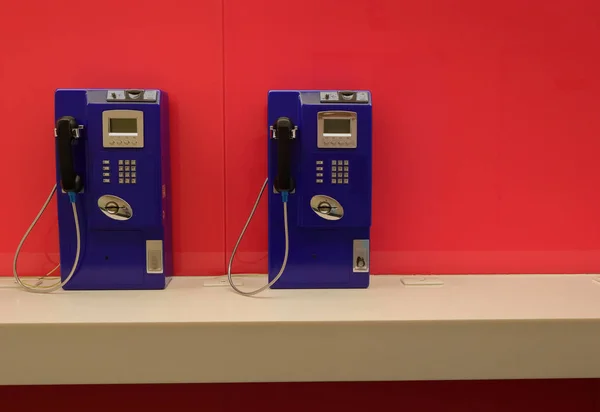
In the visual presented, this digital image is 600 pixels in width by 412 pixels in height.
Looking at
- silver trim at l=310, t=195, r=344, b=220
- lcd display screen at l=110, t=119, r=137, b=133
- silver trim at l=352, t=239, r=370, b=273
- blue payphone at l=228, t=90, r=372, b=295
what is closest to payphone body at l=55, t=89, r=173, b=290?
lcd display screen at l=110, t=119, r=137, b=133

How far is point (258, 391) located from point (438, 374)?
0.61 metres

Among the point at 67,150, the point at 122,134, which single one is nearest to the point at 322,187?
the point at 122,134

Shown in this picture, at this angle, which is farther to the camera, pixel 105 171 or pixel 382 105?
pixel 382 105

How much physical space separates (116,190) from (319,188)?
1.65 feet

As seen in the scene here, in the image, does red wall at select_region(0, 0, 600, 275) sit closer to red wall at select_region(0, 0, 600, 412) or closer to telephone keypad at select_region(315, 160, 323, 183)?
red wall at select_region(0, 0, 600, 412)

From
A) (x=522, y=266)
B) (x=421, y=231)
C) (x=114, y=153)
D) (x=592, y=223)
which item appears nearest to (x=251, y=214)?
(x=114, y=153)

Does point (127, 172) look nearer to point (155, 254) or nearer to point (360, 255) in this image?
point (155, 254)

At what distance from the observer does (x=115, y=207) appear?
4.32ft

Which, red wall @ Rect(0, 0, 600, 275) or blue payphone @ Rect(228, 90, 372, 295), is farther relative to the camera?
red wall @ Rect(0, 0, 600, 275)

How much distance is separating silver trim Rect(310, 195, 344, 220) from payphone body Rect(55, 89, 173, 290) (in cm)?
39

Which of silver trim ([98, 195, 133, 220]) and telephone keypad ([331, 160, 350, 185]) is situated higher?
telephone keypad ([331, 160, 350, 185])

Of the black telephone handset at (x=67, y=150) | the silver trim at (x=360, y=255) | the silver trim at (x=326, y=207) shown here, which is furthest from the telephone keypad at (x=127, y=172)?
the silver trim at (x=360, y=255)

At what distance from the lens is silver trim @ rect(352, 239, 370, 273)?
4.51 feet
